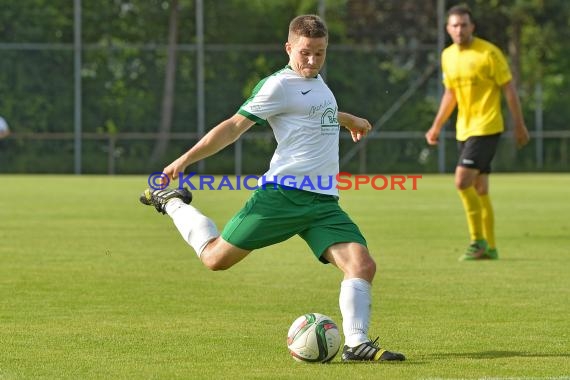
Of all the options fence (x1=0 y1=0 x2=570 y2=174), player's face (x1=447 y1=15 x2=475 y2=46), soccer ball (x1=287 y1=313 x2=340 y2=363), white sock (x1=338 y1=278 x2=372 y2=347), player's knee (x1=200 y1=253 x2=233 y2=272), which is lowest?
fence (x1=0 y1=0 x2=570 y2=174)

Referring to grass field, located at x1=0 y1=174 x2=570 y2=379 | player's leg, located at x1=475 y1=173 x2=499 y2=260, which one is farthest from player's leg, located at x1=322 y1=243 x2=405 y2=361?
player's leg, located at x1=475 y1=173 x2=499 y2=260

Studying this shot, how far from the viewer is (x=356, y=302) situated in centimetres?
721

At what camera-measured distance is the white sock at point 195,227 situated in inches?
312

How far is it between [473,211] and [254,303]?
449 centimetres

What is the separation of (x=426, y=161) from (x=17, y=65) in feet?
40.1

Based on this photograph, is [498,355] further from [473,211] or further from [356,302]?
[473,211]

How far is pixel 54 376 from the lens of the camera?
6.59 metres

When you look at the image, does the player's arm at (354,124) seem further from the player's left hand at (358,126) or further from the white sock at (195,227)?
the white sock at (195,227)

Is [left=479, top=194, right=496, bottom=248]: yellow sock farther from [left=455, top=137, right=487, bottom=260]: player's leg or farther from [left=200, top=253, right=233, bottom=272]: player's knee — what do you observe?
[left=200, top=253, right=233, bottom=272]: player's knee

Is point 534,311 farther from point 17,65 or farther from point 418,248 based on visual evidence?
point 17,65

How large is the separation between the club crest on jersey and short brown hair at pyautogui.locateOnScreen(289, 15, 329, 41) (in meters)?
0.44

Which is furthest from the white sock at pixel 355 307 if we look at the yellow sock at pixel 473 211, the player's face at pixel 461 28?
the player's face at pixel 461 28

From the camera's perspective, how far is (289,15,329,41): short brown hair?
738 centimetres

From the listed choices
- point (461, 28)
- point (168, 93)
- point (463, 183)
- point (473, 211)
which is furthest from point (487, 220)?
point (168, 93)
